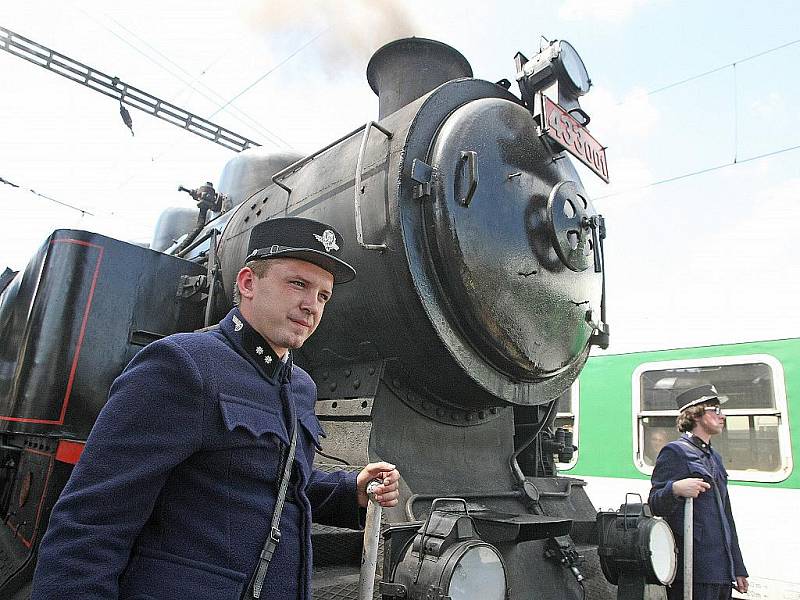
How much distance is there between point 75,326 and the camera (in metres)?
2.92

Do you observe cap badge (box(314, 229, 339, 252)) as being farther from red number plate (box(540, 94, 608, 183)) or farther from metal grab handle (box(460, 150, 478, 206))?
red number plate (box(540, 94, 608, 183))

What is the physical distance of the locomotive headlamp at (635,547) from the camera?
2242mm

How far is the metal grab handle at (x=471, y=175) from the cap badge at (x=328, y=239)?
3.41 ft

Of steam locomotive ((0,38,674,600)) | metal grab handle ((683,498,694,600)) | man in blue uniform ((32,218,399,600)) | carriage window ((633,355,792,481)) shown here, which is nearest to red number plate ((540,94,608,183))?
steam locomotive ((0,38,674,600))

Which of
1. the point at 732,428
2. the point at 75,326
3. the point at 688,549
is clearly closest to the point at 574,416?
the point at 732,428

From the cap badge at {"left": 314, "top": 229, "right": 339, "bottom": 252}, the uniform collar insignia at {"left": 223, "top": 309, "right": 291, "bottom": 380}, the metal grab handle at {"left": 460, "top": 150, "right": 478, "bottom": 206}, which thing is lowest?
the uniform collar insignia at {"left": 223, "top": 309, "right": 291, "bottom": 380}

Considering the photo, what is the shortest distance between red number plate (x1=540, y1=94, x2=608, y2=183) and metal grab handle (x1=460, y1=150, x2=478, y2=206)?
Answer: 21.7 inches

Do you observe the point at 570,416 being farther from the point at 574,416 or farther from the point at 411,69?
the point at 411,69

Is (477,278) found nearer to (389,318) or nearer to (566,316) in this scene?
(389,318)

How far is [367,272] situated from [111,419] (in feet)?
4.47

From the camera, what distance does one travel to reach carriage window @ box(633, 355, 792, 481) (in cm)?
482

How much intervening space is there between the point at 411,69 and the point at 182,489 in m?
2.55

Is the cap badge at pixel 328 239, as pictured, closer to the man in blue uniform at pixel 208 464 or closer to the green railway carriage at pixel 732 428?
the man in blue uniform at pixel 208 464

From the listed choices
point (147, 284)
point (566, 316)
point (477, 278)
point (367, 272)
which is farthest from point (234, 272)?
point (566, 316)
